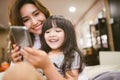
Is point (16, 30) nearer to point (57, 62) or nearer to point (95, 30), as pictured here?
point (57, 62)

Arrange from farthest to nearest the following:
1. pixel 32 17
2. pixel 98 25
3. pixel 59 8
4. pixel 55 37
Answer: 1. pixel 98 25
2. pixel 59 8
3. pixel 32 17
4. pixel 55 37

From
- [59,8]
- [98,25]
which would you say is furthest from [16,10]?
[98,25]

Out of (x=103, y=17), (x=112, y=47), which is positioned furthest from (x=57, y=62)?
(x=103, y=17)

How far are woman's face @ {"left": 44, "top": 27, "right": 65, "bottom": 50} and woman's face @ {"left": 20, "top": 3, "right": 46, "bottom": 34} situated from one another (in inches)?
3.5

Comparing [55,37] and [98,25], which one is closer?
[55,37]

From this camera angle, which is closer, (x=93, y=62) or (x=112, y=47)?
(x=112, y=47)

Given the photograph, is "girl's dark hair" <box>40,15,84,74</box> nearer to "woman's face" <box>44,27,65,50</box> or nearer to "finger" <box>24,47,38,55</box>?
"woman's face" <box>44,27,65,50</box>

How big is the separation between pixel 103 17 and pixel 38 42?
204 centimetres

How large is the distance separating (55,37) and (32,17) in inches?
6.2

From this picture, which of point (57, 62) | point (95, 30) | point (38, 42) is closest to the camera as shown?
point (57, 62)

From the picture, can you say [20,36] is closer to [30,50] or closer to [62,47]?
[30,50]

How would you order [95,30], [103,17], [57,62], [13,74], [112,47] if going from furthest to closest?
[95,30] → [103,17] → [112,47] → [57,62] → [13,74]

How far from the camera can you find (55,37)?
0.56 metres

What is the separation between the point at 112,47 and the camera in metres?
2.44
